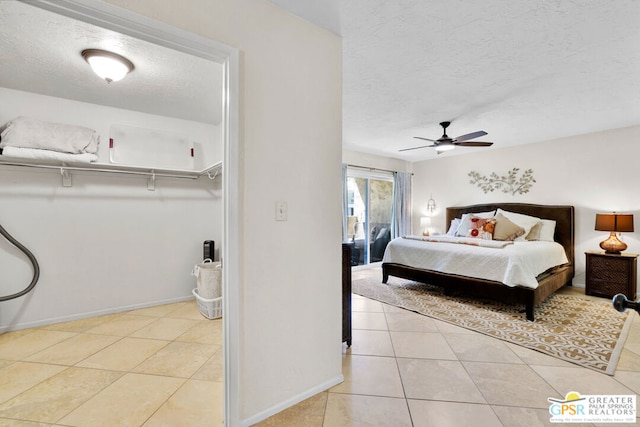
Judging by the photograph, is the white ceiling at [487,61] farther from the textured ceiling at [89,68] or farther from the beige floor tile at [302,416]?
the beige floor tile at [302,416]

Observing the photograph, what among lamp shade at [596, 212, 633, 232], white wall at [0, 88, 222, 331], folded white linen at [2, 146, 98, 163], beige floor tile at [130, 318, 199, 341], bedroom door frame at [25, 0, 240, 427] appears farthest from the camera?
lamp shade at [596, 212, 633, 232]

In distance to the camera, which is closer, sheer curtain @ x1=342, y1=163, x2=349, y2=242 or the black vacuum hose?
the black vacuum hose

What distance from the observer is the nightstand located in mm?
3484

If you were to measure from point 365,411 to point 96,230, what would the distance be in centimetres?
311

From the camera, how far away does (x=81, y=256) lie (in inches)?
113

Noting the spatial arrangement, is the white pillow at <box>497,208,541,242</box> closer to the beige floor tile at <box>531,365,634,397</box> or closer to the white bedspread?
the white bedspread

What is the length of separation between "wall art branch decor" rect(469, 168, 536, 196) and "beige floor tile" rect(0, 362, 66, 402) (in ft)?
19.9

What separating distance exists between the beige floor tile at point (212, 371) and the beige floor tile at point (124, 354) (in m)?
0.50

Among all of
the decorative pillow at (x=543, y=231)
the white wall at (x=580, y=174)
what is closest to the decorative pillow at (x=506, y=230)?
the decorative pillow at (x=543, y=231)

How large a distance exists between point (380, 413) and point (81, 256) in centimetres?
316

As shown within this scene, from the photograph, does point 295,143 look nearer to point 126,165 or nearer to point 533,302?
point 126,165

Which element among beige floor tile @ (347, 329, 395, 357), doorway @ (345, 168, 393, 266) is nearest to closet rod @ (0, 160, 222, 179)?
beige floor tile @ (347, 329, 395, 357)

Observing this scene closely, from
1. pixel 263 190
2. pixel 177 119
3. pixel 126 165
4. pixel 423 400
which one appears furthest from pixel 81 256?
pixel 423 400

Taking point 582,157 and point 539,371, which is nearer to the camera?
point 539,371
